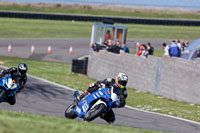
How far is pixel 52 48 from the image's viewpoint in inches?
1353

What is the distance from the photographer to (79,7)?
55906 mm

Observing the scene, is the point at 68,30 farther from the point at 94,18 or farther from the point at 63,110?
the point at 63,110

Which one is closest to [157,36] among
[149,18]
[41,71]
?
[149,18]

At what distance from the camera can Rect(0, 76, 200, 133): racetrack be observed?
12.9m

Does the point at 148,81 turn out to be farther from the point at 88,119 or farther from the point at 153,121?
the point at 88,119

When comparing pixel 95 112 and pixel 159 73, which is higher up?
pixel 95 112

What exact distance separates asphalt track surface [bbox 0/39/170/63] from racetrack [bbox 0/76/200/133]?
1221 cm

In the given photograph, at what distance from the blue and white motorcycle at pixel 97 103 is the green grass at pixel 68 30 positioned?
2921cm

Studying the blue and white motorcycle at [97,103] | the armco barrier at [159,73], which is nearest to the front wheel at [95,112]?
the blue and white motorcycle at [97,103]

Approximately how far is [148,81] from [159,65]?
3.13ft

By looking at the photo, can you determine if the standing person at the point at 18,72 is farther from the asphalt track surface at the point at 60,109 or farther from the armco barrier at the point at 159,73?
the armco barrier at the point at 159,73

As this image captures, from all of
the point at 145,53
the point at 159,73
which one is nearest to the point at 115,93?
the point at 159,73

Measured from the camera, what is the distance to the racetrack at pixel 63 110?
42.4ft

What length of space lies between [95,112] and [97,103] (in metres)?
0.26
